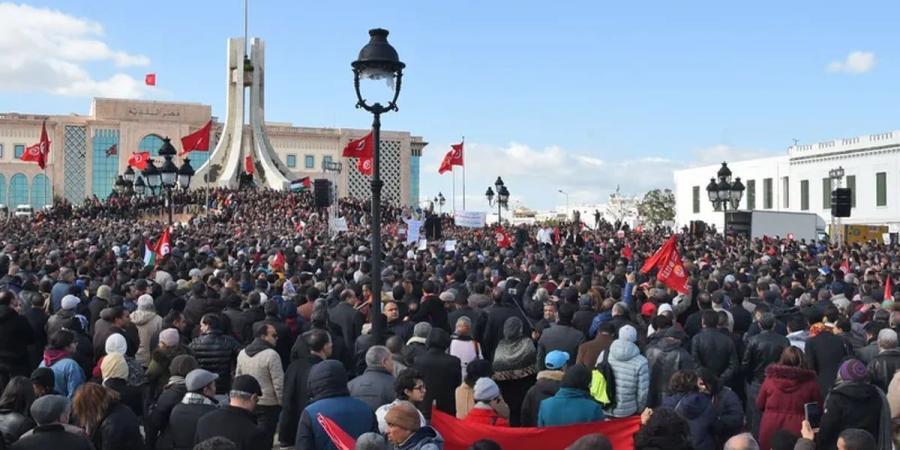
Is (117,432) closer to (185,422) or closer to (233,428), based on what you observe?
(185,422)

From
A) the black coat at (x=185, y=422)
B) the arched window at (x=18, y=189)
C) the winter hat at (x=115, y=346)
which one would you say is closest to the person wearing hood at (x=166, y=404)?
the black coat at (x=185, y=422)

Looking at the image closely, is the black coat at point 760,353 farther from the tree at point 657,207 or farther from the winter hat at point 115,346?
the tree at point 657,207

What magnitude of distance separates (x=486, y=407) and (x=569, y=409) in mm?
585

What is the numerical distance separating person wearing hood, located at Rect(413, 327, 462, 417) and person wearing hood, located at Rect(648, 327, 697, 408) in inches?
64.4

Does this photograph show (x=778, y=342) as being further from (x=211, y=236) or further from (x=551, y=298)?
(x=211, y=236)

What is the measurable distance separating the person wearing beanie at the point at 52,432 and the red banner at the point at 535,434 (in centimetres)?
242

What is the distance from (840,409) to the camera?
6.61m

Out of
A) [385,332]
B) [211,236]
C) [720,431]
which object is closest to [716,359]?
[720,431]

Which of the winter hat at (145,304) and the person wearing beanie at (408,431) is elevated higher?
the winter hat at (145,304)

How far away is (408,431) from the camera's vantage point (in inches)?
211

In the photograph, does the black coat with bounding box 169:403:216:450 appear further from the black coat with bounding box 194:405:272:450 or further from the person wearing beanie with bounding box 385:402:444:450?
the person wearing beanie with bounding box 385:402:444:450

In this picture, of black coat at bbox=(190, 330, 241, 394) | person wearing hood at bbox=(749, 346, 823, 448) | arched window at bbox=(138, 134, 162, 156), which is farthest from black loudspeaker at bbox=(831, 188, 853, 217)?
arched window at bbox=(138, 134, 162, 156)

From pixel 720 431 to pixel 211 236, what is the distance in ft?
74.2

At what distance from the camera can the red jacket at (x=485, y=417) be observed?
6.79 metres
